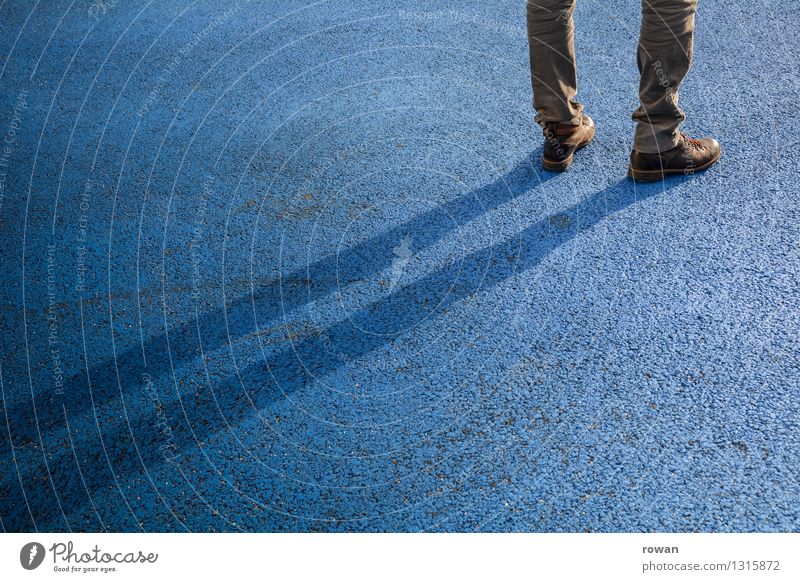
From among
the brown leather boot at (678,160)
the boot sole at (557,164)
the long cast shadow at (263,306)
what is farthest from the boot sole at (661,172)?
the long cast shadow at (263,306)

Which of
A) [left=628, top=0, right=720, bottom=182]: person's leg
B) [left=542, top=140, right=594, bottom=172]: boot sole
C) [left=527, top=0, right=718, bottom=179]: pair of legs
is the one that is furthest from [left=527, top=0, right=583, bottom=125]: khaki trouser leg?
[left=628, top=0, right=720, bottom=182]: person's leg

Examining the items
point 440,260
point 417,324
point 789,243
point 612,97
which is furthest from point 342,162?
point 789,243

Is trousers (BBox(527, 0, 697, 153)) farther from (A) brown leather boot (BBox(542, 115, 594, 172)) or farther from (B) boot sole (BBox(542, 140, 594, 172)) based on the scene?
(B) boot sole (BBox(542, 140, 594, 172))

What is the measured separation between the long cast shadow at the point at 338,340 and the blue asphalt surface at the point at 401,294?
0.04 feet

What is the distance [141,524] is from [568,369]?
1414 millimetres

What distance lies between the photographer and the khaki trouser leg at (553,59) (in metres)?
2.96

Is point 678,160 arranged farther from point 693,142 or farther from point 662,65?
point 662,65

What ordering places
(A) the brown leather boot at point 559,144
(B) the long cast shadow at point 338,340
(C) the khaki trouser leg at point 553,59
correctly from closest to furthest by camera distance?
1. (B) the long cast shadow at point 338,340
2. (C) the khaki trouser leg at point 553,59
3. (A) the brown leather boot at point 559,144

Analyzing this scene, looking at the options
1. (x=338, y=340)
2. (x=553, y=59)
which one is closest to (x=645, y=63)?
(x=553, y=59)

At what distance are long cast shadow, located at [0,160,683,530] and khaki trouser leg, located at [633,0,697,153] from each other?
217mm

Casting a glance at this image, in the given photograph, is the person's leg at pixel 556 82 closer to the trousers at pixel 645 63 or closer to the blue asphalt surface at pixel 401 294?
the trousers at pixel 645 63

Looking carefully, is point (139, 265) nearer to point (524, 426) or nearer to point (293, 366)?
point (293, 366)

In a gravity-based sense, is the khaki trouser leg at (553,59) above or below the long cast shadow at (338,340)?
above

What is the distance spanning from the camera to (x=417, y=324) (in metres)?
2.73
